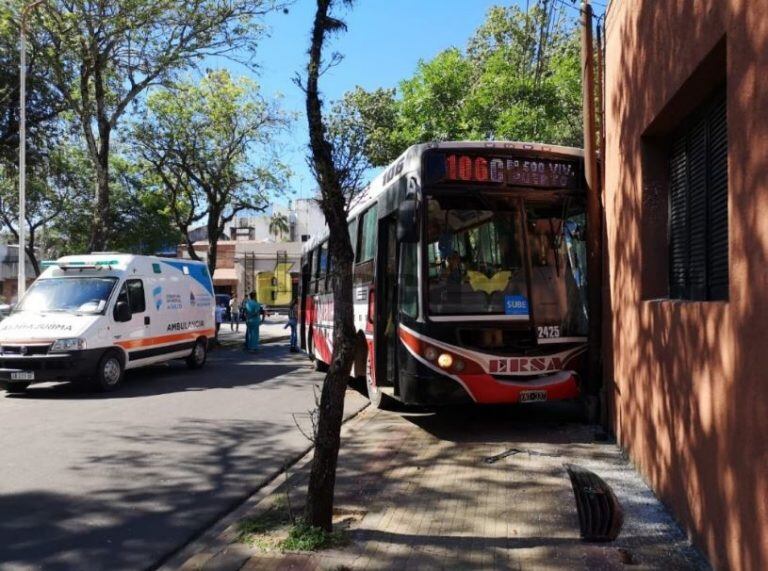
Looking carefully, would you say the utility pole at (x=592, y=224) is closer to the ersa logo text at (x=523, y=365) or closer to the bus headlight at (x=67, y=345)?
the ersa logo text at (x=523, y=365)

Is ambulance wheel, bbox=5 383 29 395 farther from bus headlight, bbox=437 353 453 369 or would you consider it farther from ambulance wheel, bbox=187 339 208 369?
bus headlight, bbox=437 353 453 369

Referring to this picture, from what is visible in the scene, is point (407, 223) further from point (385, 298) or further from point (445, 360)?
point (385, 298)

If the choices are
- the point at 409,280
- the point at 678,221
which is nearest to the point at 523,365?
the point at 409,280

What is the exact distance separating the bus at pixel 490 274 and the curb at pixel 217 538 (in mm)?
2053

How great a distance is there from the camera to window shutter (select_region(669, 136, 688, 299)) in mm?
5246

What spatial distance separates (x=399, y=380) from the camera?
25.9 feet

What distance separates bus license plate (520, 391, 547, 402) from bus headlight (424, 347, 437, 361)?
106 cm

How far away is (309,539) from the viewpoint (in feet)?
14.5

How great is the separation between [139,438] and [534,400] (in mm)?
4595

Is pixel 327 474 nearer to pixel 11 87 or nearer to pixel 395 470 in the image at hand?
pixel 395 470

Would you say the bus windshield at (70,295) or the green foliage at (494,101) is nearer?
the bus windshield at (70,295)

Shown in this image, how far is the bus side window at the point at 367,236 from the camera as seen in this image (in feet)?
30.7

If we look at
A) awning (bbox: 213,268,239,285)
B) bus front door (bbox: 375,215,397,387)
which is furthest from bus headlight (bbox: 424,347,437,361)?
awning (bbox: 213,268,239,285)

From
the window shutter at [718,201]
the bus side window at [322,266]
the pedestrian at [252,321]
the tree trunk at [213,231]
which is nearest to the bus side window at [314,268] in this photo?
the bus side window at [322,266]
